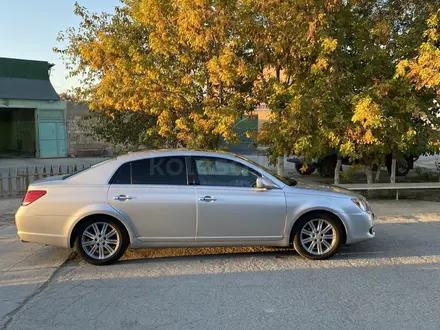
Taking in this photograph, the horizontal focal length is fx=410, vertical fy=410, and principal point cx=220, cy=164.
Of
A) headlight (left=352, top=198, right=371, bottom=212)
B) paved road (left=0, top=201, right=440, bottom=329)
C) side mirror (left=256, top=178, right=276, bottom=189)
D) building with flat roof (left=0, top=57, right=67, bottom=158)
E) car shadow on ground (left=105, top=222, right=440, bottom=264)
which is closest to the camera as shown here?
paved road (left=0, top=201, right=440, bottom=329)

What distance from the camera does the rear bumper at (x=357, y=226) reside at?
5520 millimetres

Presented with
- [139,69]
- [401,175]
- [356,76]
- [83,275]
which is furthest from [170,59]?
[401,175]

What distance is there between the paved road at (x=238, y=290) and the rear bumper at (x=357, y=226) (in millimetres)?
315

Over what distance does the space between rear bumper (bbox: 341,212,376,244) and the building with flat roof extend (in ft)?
69.4

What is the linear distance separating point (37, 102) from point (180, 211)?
20.7 meters

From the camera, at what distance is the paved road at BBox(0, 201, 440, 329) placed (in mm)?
3846

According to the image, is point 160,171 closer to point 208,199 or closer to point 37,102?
point 208,199

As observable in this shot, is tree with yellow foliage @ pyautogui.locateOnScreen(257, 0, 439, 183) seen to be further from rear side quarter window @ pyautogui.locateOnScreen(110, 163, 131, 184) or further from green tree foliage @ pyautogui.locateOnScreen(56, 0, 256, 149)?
rear side quarter window @ pyautogui.locateOnScreen(110, 163, 131, 184)

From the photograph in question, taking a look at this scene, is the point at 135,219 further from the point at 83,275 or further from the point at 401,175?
the point at 401,175

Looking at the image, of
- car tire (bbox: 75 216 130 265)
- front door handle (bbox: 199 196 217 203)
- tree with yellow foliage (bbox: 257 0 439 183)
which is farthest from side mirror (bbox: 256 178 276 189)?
tree with yellow foliage (bbox: 257 0 439 183)

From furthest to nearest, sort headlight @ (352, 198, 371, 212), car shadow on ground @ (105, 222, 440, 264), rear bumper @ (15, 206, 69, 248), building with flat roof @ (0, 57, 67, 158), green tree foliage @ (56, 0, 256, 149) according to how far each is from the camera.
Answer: building with flat roof @ (0, 57, 67, 158)
green tree foliage @ (56, 0, 256, 149)
car shadow on ground @ (105, 222, 440, 264)
headlight @ (352, 198, 371, 212)
rear bumper @ (15, 206, 69, 248)

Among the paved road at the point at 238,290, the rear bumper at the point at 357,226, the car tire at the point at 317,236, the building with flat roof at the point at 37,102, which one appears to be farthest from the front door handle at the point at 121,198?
the building with flat roof at the point at 37,102

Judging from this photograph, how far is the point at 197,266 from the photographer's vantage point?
5.39m

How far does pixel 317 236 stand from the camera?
5.55 meters
